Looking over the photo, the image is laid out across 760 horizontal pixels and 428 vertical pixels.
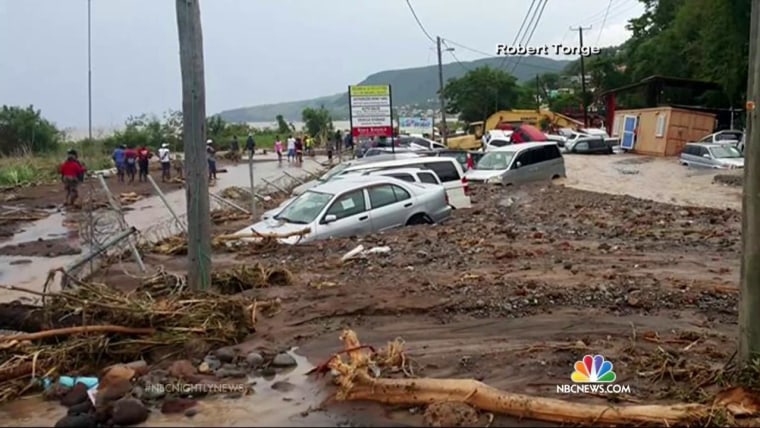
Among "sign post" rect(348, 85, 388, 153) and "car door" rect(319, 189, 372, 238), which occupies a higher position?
"sign post" rect(348, 85, 388, 153)

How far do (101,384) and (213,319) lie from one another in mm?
1471

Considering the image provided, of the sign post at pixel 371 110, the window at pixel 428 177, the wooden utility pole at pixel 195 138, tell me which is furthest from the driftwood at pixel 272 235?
the sign post at pixel 371 110

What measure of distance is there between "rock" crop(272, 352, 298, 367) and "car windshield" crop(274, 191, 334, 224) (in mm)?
7223

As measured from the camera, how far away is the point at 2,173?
3391 centimetres

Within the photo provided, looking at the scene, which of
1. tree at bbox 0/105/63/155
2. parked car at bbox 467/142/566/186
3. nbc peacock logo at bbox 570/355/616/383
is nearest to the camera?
nbc peacock logo at bbox 570/355/616/383

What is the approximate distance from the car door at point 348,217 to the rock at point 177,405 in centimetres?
795

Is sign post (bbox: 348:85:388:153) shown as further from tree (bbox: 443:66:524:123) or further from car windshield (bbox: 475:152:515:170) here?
tree (bbox: 443:66:524:123)

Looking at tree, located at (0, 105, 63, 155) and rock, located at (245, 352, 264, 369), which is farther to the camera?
tree, located at (0, 105, 63, 155)

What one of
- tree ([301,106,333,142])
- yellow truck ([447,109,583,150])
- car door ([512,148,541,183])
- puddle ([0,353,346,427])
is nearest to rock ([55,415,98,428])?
puddle ([0,353,346,427])

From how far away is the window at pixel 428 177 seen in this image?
16656 millimetres

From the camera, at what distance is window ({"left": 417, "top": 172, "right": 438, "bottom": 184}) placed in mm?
16656

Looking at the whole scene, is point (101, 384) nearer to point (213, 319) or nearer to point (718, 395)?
point (213, 319)

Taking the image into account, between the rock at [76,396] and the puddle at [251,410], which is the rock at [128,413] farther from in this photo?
the rock at [76,396]

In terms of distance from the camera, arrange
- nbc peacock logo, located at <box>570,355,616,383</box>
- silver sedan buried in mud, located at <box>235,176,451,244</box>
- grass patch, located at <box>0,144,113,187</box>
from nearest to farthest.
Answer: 1. nbc peacock logo, located at <box>570,355,616,383</box>
2. silver sedan buried in mud, located at <box>235,176,451,244</box>
3. grass patch, located at <box>0,144,113,187</box>
